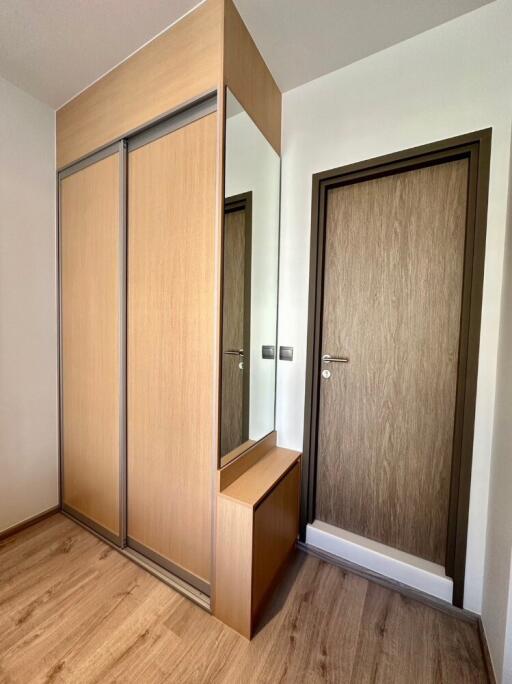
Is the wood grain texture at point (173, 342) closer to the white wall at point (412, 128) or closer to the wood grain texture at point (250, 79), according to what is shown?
the wood grain texture at point (250, 79)

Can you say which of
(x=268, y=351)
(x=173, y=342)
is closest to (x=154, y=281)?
(x=173, y=342)

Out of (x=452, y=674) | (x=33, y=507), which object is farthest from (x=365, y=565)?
(x=33, y=507)

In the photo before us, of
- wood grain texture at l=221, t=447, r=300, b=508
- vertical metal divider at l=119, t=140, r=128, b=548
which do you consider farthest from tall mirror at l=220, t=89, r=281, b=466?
vertical metal divider at l=119, t=140, r=128, b=548

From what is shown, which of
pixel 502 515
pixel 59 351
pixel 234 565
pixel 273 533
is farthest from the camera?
pixel 59 351

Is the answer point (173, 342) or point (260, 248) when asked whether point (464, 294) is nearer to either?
point (260, 248)

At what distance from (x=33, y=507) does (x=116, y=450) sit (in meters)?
0.83

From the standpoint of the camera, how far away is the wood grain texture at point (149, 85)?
1.24 m

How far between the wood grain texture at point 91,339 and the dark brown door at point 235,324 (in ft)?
2.26

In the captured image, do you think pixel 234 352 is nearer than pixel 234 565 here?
No

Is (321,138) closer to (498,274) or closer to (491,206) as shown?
(491,206)

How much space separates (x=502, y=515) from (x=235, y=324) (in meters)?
1.33

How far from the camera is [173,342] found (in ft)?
4.77

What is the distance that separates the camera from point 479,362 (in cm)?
130

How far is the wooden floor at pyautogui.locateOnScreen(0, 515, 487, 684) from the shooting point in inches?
43.9
